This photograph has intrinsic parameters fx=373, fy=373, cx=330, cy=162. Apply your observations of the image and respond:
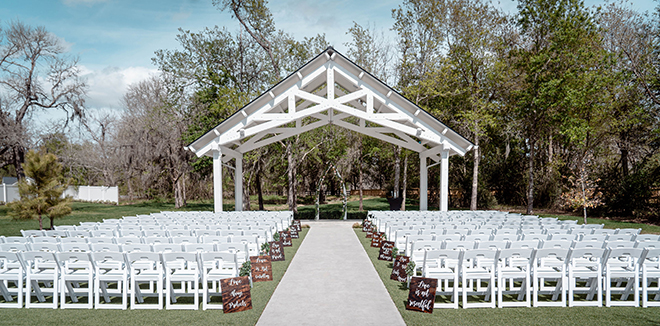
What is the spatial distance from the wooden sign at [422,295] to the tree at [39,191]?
39.2 ft

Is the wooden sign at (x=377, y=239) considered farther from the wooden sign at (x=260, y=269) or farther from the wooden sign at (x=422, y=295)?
the wooden sign at (x=422, y=295)

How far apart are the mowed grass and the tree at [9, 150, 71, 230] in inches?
478

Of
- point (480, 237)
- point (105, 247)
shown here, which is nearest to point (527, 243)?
point (480, 237)

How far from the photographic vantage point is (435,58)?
25422 mm

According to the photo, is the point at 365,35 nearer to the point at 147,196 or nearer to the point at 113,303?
the point at 113,303

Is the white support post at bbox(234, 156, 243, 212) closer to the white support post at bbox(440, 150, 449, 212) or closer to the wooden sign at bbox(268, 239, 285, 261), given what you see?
the wooden sign at bbox(268, 239, 285, 261)

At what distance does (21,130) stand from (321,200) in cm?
2564

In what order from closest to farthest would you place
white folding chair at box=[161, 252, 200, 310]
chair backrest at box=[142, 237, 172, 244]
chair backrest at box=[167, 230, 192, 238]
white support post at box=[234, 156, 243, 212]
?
white folding chair at box=[161, 252, 200, 310] < chair backrest at box=[142, 237, 172, 244] < chair backrest at box=[167, 230, 192, 238] < white support post at box=[234, 156, 243, 212]

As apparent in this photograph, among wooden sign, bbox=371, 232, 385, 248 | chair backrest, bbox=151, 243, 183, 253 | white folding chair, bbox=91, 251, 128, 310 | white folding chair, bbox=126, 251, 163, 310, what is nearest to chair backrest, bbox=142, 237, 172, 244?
chair backrest, bbox=151, 243, 183, 253

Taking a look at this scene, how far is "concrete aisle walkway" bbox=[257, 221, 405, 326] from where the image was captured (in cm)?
537

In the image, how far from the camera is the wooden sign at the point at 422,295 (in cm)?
570

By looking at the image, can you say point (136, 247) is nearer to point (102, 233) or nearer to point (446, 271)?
point (102, 233)

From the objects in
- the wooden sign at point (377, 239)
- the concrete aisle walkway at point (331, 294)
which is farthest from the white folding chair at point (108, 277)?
the wooden sign at point (377, 239)

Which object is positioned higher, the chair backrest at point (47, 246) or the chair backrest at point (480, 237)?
the chair backrest at point (47, 246)
